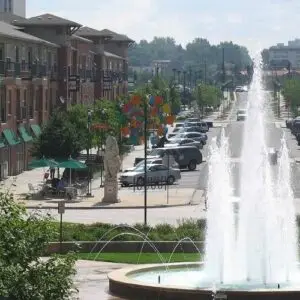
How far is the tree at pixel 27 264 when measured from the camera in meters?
17.4

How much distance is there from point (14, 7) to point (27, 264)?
127550 mm

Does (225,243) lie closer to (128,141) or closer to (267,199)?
(267,199)

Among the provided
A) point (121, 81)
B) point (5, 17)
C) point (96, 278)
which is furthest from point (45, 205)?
point (121, 81)

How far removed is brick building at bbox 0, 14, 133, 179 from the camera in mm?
64312

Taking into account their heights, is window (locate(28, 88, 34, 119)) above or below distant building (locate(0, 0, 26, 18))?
below

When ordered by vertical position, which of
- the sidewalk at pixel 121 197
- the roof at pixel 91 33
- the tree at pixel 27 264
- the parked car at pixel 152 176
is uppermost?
the roof at pixel 91 33

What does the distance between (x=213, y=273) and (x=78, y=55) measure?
6611 centimetres

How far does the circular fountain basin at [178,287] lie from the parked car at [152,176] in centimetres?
2817

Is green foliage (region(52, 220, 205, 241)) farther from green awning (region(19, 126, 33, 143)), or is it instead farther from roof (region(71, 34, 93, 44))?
roof (region(71, 34, 93, 44))

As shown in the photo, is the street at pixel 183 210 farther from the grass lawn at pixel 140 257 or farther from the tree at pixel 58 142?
the grass lawn at pixel 140 257

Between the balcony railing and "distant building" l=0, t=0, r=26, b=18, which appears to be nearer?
the balcony railing

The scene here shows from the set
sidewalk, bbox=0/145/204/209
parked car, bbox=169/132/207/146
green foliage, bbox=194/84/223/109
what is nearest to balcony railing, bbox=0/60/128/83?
sidewalk, bbox=0/145/204/209

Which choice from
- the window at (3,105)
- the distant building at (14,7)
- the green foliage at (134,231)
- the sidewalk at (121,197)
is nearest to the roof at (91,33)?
the distant building at (14,7)

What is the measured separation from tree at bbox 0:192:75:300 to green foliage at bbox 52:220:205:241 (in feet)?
54.6
